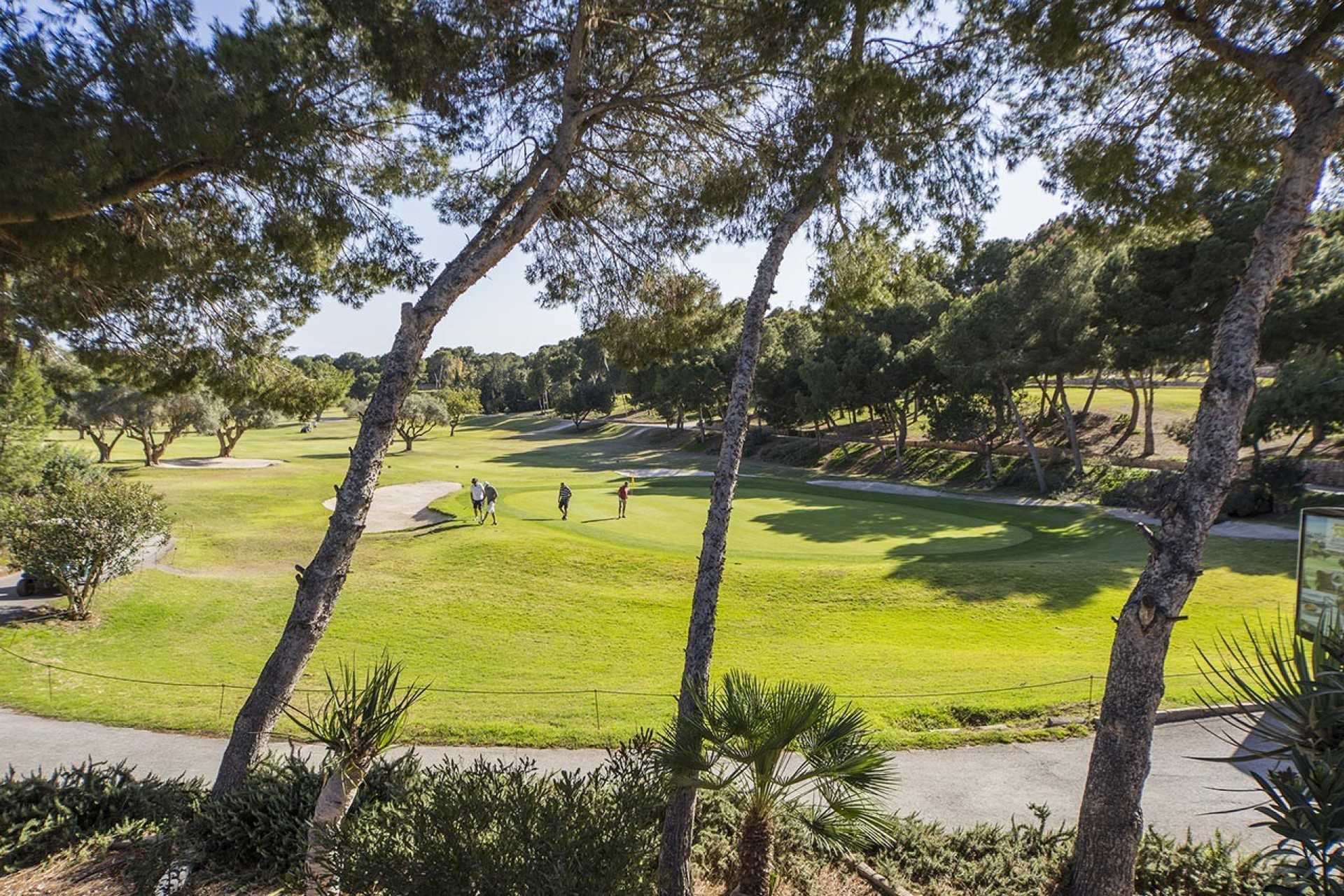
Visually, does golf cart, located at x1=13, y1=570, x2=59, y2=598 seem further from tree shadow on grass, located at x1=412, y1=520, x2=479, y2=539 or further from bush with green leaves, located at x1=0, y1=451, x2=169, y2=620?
tree shadow on grass, located at x1=412, y1=520, x2=479, y2=539

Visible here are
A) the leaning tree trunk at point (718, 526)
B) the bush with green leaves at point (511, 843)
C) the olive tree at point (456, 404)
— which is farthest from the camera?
the olive tree at point (456, 404)

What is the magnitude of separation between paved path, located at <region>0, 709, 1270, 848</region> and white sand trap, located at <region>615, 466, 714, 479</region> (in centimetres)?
3053

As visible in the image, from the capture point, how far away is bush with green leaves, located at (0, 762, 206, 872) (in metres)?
6.01

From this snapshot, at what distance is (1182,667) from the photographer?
11391 millimetres

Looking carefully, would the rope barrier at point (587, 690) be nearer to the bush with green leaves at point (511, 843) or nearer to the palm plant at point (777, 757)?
the palm plant at point (777, 757)

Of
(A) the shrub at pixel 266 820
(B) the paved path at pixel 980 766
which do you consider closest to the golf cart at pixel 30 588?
(B) the paved path at pixel 980 766

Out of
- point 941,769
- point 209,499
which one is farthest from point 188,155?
point 209,499

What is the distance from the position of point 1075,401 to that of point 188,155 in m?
58.3

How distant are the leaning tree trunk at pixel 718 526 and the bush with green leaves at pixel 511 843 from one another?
33.9 inches

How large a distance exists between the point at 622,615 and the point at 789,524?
37.4 feet

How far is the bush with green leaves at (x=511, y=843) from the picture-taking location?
151 inches

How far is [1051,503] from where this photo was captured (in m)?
29.9

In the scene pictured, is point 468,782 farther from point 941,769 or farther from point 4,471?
point 4,471

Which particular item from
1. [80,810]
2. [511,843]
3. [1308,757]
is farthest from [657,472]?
[1308,757]
